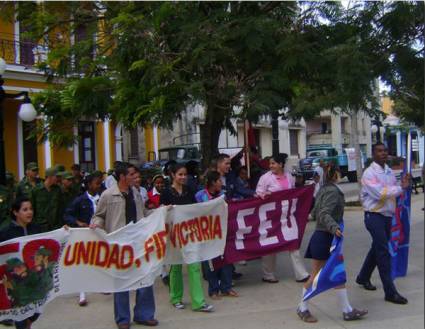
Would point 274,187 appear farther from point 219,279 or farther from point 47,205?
point 47,205

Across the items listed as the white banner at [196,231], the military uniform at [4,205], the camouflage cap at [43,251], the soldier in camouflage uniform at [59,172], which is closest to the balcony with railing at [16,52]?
the soldier in camouflage uniform at [59,172]

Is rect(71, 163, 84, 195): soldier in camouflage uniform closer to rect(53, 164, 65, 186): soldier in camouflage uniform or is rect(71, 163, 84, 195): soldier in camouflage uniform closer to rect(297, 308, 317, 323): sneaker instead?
rect(53, 164, 65, 186): soldier in camouflage uniform

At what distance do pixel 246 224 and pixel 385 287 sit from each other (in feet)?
6.27

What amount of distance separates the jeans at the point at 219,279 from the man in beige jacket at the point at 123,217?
111 centimetres

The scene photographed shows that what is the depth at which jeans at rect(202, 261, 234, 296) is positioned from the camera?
670cm

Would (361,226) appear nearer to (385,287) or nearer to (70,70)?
(385,287)

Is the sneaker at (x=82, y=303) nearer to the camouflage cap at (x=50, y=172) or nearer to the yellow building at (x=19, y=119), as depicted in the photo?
the camouflage cap at (x=50, y=172)

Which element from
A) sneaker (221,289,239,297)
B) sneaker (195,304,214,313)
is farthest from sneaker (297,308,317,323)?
sneaker (221,289,239,297)

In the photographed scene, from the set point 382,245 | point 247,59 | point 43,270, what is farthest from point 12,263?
point 247,59

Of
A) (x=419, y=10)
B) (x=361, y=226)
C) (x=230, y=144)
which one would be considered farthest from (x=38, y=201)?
(x=230, y=144)

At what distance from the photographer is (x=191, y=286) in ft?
20.1

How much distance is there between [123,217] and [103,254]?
0.43 metres

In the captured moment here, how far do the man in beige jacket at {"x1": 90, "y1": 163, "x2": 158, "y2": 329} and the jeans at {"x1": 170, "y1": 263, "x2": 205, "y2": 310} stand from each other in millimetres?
546

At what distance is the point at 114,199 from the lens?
5551mm
